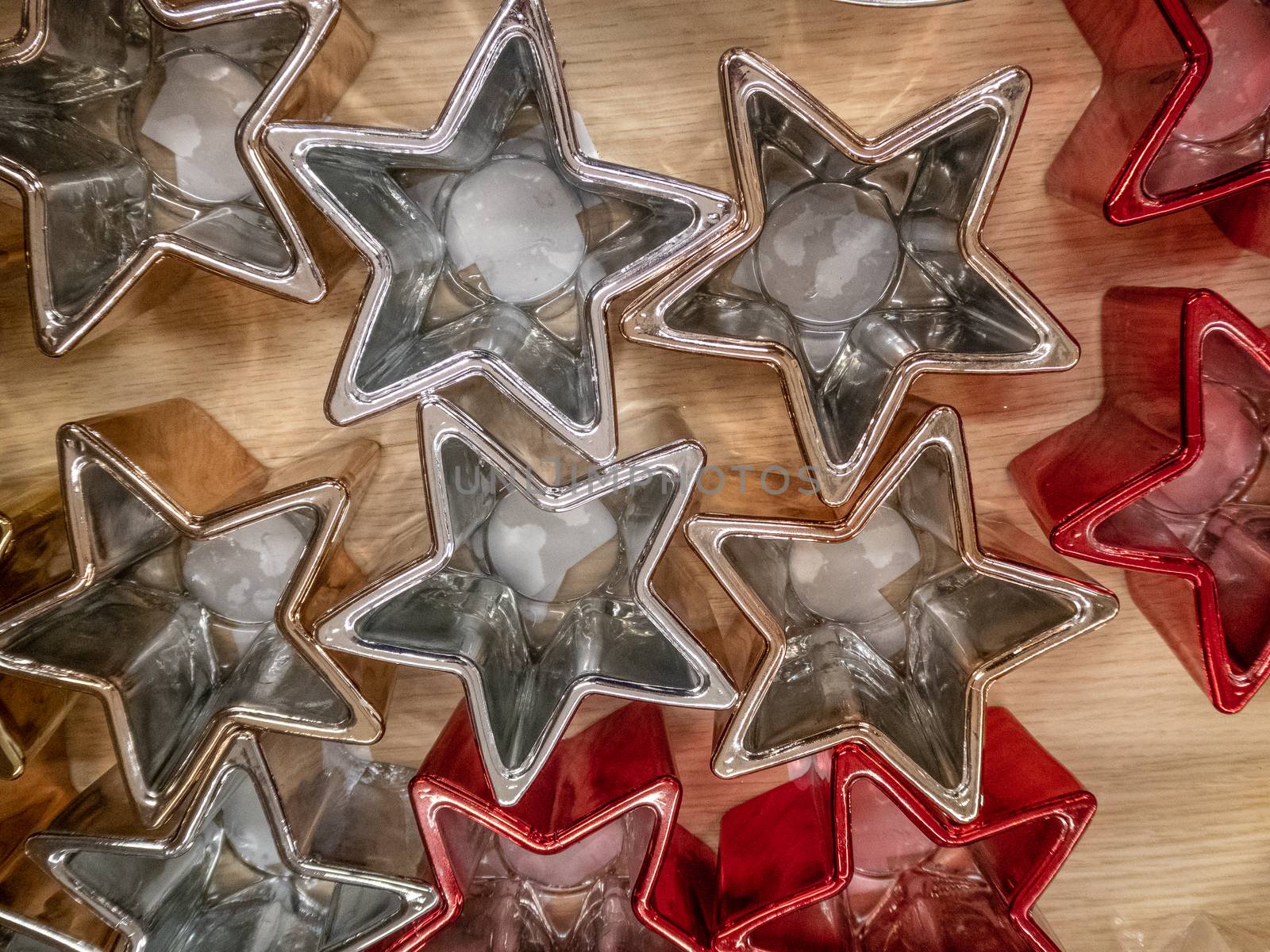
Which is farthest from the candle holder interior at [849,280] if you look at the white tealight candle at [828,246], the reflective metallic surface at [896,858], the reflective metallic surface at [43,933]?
the reflective metallic surface at [43,933]

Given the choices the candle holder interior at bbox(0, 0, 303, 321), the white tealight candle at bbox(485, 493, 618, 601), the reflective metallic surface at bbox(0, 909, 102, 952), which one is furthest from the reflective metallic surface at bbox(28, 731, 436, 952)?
the candle holder interior at bbox(0, 0, 303, 321)

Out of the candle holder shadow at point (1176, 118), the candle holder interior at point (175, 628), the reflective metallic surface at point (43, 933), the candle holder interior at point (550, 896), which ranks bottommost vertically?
the reflective metallic surface at point (43, 933)

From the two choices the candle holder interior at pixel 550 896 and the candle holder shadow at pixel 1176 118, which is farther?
the candle holder interior at pixel 550 896

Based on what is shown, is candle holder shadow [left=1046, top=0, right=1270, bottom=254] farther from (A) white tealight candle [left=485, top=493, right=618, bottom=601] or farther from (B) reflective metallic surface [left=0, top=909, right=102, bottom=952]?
(B) reflective metallic surface [left=0, top=909, right=102, bottom=952]

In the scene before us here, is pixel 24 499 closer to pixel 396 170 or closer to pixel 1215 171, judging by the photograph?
pixel 396 170

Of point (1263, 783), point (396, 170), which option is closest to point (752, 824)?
point (1263, 783)

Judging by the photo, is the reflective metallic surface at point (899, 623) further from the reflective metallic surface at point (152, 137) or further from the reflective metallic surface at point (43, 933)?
the reflective metallic surface at point (43, 933)

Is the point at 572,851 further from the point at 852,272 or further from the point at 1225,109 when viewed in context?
the point at 1225,109
